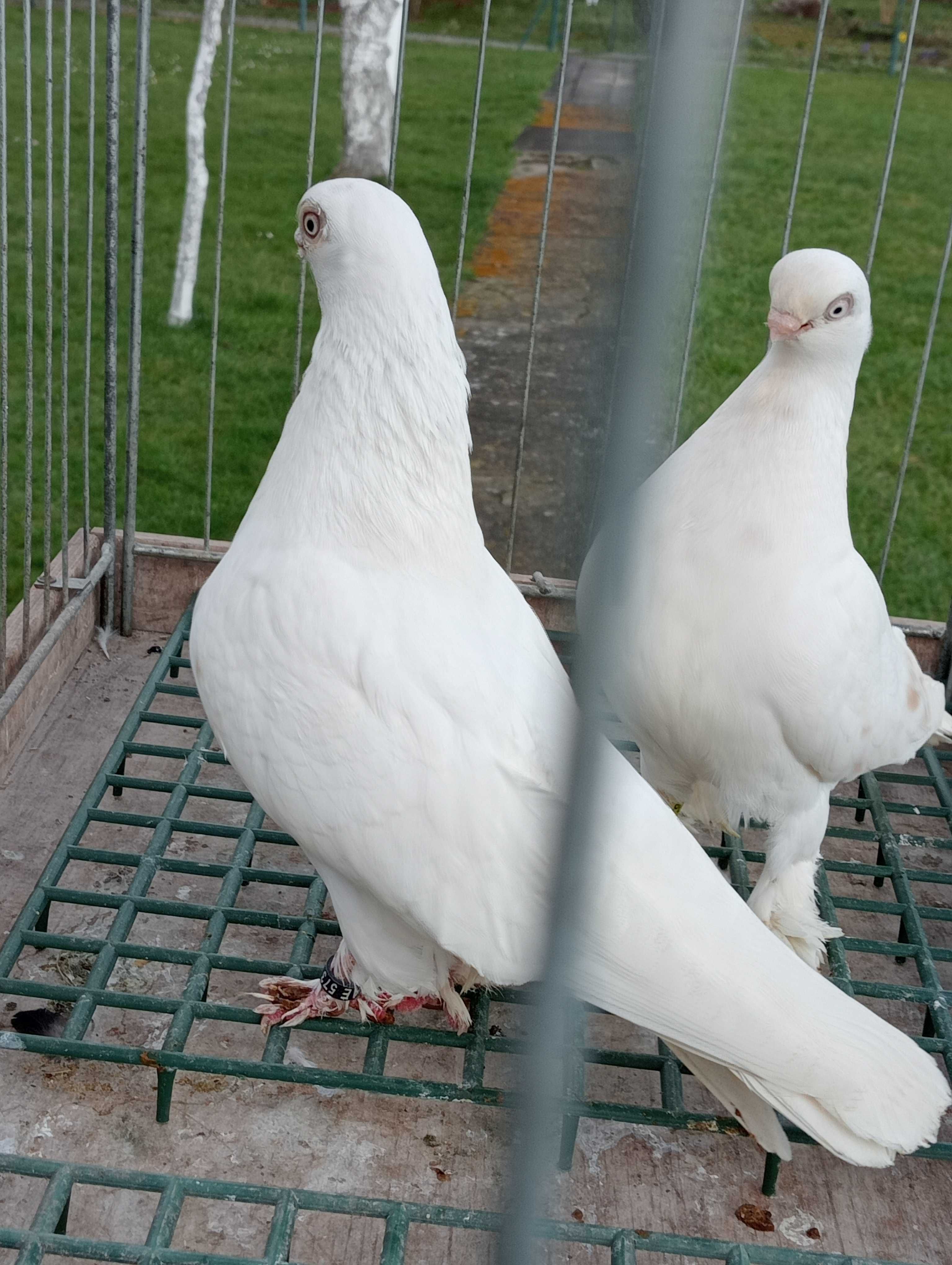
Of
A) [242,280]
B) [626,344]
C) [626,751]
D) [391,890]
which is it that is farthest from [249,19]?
[626,344]

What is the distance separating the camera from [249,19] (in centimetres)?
1424

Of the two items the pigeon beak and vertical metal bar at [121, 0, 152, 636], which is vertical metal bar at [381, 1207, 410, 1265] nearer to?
the pigeon beak

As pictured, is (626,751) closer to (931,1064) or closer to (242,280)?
(931,1064)

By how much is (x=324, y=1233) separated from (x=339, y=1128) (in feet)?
0.66

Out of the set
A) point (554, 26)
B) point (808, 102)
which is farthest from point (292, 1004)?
point (554, 26)

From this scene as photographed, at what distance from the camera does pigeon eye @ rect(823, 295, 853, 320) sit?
2467 millimetres

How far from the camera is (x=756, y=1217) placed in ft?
7.23

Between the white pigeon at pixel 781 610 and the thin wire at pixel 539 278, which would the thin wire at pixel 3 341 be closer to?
the thin wire at pixel 539 278

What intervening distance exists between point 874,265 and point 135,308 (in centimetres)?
662

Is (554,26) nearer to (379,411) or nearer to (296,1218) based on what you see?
(379,411)

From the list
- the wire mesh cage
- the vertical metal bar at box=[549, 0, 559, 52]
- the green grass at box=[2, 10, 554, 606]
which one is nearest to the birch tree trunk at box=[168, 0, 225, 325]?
the green grass at box=[2, 10, 554, 606]

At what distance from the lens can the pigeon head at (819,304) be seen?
2439 millimetres

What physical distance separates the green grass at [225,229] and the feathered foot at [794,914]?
3066 millimetres

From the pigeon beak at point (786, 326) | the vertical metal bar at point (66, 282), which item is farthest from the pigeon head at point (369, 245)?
the vertical metal bar at point (66, 282)
